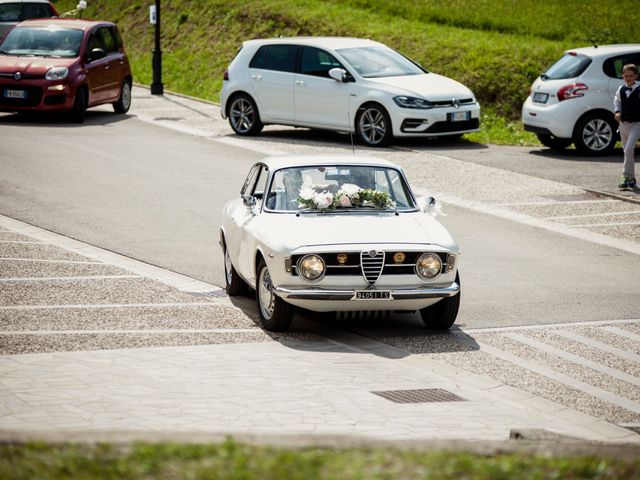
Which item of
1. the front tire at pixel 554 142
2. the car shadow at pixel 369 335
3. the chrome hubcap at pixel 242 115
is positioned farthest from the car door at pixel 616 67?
the car shadow at pixel 369 335

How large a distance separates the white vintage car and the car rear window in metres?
10.9

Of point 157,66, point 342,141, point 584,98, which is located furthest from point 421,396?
point 157,66

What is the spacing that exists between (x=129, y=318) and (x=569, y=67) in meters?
13.3

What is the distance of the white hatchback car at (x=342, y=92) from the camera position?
23.4 meters

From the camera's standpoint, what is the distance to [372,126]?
23688 mm

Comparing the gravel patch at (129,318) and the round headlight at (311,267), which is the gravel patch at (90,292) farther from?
the round headlight at (311,267)

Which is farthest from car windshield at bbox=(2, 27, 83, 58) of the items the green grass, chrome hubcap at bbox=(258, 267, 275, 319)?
the green grass

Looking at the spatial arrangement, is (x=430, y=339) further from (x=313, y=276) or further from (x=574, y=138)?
(x=574, y=138)

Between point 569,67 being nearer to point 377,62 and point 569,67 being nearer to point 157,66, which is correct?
point 377,62

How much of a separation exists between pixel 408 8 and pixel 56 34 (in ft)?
36.8

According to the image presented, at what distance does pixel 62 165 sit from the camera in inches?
830

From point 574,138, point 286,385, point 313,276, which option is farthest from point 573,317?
point 574,138

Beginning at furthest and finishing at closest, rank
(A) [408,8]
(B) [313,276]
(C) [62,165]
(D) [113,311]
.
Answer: (A) [408,8]
(C) [62,165]
(D) [113,311]
(B) [313,276]

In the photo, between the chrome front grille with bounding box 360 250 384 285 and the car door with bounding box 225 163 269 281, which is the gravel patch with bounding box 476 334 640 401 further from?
the car door with bounding box 225 163 269 281
